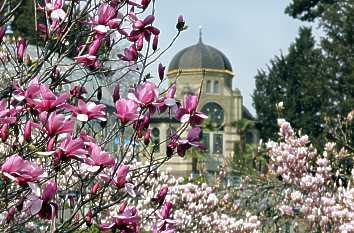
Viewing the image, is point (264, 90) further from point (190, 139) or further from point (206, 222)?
point (190, 139)

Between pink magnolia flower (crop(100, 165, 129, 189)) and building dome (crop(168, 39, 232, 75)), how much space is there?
59.5m

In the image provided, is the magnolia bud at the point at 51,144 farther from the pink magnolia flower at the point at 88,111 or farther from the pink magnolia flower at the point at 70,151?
the pink magnolia flower at the point at 88,111

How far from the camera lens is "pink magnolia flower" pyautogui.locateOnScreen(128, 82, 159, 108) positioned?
8.51 ft

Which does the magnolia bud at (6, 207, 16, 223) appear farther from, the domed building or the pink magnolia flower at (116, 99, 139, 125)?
the domed building

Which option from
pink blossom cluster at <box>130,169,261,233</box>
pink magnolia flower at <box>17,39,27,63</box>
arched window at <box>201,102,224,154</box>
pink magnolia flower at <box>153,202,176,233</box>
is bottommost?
pink blossom cluster at <box>130,169,261,233</box>

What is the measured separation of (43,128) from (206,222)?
538 centimetres

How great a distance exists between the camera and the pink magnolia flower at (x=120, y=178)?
253 cm

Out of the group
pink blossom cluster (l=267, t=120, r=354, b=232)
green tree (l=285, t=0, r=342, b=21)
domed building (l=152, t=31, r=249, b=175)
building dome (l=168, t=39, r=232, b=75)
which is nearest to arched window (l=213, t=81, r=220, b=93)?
domed building (l=152, t=31, r=249, b=175)

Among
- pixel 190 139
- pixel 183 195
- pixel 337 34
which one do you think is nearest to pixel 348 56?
pixel 337 34

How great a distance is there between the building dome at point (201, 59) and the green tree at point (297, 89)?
54.4 ft

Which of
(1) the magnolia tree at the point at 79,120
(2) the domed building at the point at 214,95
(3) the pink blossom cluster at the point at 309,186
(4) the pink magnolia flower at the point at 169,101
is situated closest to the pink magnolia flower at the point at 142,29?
(1) the magnolia tree at the point at 79,120

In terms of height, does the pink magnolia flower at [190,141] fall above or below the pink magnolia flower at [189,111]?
below

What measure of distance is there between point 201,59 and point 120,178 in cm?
6077

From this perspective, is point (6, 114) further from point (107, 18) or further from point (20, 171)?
point (107, 18)
